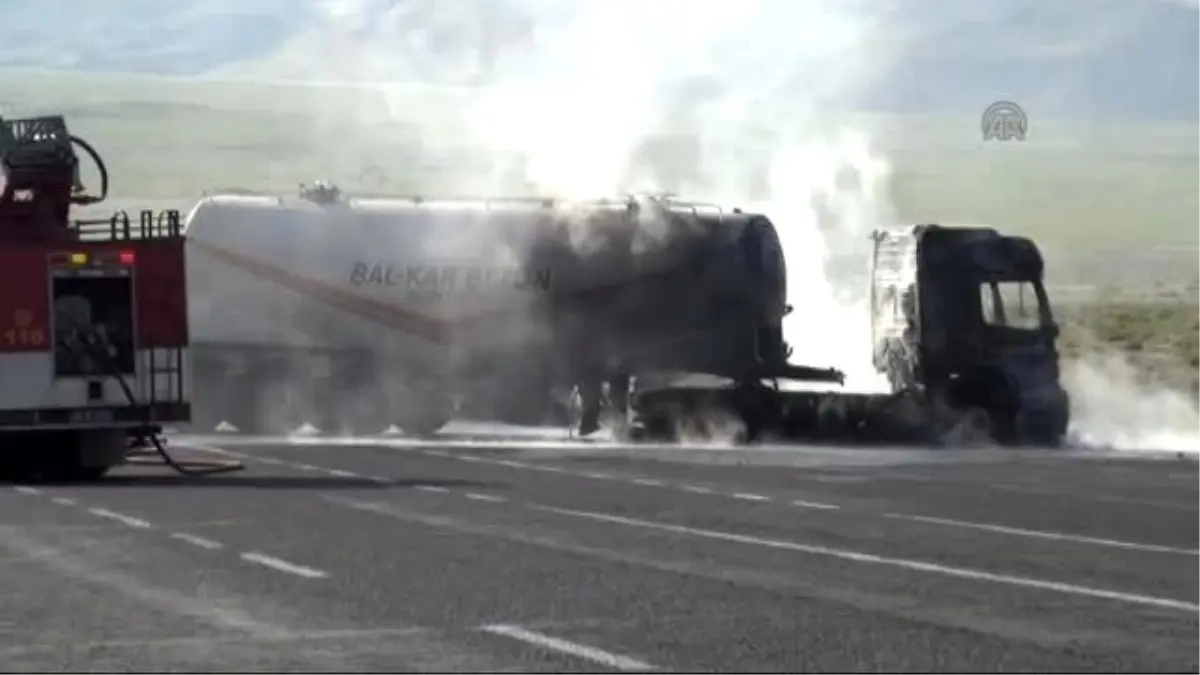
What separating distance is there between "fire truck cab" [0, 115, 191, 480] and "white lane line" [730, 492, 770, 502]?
6356 millimetres

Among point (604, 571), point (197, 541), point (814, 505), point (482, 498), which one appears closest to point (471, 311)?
point (482, 498)

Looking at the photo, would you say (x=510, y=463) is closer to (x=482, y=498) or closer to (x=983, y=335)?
(x=482, y=498)

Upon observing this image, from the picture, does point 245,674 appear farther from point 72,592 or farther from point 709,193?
point 709,193

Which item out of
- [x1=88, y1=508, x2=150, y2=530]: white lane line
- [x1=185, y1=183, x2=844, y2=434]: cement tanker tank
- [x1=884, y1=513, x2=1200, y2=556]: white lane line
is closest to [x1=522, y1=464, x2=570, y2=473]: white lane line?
[x1=88, y1=508, x2=150, y2=530]: white lane line

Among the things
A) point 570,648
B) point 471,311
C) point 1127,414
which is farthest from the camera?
point 1127,414

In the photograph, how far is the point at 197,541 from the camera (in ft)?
69.1

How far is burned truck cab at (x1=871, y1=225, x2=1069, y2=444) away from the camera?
128 ft

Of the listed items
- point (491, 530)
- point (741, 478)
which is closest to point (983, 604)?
point (491, 530)

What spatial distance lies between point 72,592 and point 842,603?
190 inches

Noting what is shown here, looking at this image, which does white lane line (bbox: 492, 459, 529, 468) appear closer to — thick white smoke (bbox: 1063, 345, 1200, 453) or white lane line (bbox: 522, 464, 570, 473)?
white lane line (bbox: 522, 464, 570, 473)

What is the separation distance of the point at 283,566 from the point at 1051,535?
629 cm

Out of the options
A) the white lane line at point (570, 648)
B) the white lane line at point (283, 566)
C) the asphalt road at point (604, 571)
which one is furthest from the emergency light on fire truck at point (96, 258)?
the white lane line at point (570, 648)

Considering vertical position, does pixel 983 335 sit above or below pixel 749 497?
above

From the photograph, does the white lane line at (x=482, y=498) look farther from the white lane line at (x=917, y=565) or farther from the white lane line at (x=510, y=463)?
the white lane line at (x=510, y=463)
